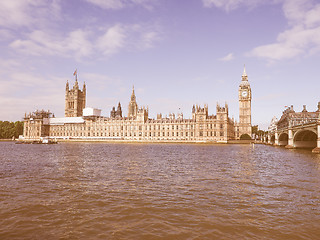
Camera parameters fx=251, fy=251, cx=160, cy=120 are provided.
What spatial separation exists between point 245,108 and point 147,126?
63.8 meters

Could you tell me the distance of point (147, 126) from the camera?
15862 cm

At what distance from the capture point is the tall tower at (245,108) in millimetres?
156125

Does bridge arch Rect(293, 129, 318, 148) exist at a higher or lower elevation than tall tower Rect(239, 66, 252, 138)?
lower

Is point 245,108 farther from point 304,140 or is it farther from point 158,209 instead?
point 158,209

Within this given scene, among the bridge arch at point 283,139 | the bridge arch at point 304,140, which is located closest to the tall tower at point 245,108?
the bridge arch at point 283,139

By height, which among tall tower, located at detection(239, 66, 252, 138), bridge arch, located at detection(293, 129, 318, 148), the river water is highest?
tall tower, located at detection(239, 66, 252, 138)

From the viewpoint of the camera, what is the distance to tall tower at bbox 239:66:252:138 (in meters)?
156

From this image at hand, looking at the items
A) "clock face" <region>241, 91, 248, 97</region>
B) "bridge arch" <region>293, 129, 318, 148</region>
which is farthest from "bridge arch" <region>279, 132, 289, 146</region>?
"clock face" <region>241, 91, 248, 97</region>

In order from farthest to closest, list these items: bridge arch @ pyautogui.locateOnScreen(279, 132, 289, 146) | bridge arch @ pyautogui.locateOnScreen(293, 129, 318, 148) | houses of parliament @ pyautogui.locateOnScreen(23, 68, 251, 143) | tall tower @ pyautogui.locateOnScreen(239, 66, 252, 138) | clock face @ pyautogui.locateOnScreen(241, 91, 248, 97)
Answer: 1. clock face @ pyautogui.locateOnScreen(241, 91, 248, 97)
2. tall tower @ pyautogui.locateOnScreen(239, 66, 252, 138)
3. houses of parliament @ pyautogui.locateOnScreen(23, 68, 251, 143)
4. bridge arch @ pyautogui.locateOnScreen(279, 132, 289, 146)
5. bridge arch @ pyautogui.locateOnScreen(293, 129, 318, 148)

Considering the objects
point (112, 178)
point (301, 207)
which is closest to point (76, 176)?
point (112, 178)

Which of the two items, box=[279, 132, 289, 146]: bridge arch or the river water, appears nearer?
the river water

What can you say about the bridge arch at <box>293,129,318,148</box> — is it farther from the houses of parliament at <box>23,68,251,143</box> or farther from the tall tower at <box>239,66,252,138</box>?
the tall tower at <box>239,66,252,138</box>

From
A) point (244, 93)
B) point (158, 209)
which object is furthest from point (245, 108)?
point (158, 209)

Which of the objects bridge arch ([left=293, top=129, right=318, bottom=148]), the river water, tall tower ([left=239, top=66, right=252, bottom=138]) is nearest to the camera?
the river water
